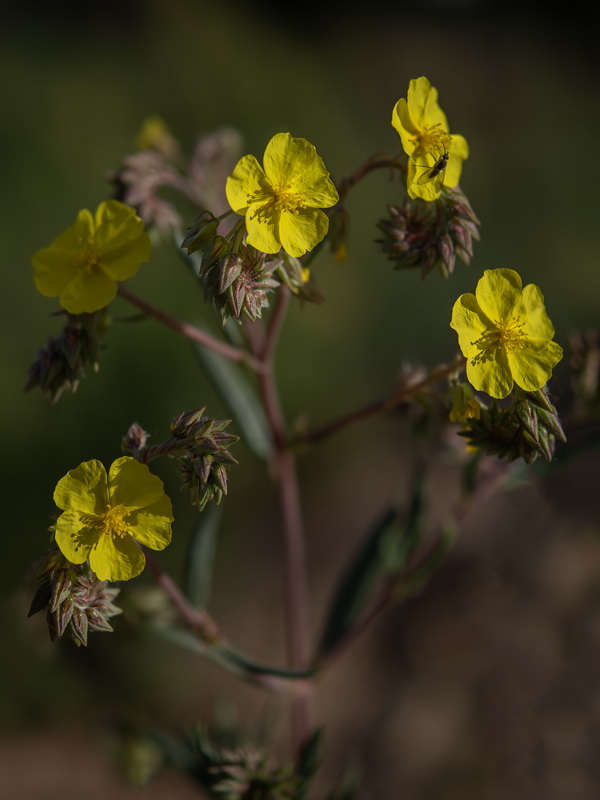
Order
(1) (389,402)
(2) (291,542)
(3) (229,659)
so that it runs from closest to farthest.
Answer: (1) (389,402) < (3) (229,659) < (2) (291,542)

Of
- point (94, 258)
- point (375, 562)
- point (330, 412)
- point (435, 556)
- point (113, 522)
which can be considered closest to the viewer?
point (113, 522)

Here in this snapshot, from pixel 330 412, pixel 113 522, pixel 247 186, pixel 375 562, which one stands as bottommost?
pixel 330 412

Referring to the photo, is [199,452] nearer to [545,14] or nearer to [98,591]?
[98,591]

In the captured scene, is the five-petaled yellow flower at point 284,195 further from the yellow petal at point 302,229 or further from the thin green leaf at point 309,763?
the thin green leaf at point 309,763

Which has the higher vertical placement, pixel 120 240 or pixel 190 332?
pixel 120 240

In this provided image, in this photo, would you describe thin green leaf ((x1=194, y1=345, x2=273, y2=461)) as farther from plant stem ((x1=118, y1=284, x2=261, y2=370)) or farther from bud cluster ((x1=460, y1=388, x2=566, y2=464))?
bud cluster ((x1=460, y1=388, x2=566, y2=464))

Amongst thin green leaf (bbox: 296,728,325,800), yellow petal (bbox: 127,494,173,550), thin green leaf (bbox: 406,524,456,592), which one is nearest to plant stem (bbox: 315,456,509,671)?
thin green leaf (bbox: 406,524,456,592)

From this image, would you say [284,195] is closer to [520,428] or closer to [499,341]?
[499,341]

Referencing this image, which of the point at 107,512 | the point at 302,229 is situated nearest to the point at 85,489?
the point at 107,512
